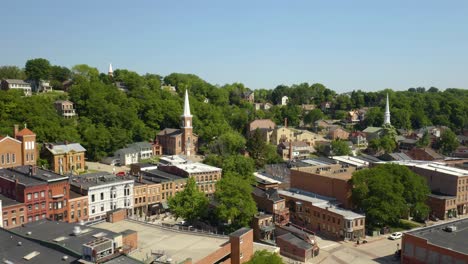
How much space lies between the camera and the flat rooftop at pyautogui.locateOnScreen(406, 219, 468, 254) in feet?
129

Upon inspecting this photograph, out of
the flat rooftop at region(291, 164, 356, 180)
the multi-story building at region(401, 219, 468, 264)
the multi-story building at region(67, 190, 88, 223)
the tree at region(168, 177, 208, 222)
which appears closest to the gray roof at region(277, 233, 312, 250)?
the multi-story building at region(401, 219, 468, 264)

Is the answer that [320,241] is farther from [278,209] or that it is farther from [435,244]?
[435,244]

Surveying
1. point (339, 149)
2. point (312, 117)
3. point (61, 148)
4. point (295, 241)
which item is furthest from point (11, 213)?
point (312, 117)

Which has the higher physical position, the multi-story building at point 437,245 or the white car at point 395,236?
the multi-story building at point 437,245

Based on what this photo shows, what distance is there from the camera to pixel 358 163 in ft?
254

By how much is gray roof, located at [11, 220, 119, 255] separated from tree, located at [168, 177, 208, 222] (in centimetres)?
1630

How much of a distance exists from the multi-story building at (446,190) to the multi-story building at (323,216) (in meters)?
14.9

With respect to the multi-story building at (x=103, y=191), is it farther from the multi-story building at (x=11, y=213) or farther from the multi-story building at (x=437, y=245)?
the multi-story building at (x=437, y=245)

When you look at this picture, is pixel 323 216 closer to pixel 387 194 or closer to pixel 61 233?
pixel 387 194

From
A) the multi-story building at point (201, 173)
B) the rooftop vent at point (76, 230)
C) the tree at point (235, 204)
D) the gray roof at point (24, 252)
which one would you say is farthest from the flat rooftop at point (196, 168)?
the gray roof at point (24, 252)

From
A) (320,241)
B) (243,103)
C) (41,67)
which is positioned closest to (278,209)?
(320,241)

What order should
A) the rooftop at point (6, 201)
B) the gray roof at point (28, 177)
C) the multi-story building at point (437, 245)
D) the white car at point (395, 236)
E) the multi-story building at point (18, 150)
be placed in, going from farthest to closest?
the multi-story building at point (18, 150), the white car at point (395, 236), the gray roof at point (28, 177), the rooftop at point (6, 201), the multi-story building at point (437, 245)

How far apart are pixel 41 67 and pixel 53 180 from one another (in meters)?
74.9

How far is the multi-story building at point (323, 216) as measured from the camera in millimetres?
50469
